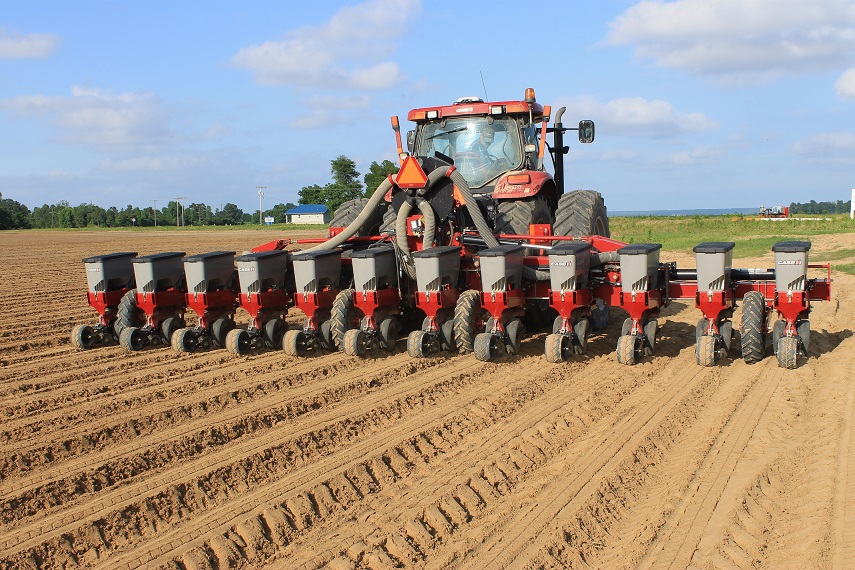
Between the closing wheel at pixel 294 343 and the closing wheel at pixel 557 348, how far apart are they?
2212mm

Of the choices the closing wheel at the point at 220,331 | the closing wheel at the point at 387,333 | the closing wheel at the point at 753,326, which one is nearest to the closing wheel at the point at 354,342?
the closing wheel at the point at 387,333

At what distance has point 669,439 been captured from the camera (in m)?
4.93

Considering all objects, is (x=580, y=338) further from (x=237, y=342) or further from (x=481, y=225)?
(x=237, y=342)

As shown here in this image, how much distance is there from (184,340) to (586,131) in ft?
16.4

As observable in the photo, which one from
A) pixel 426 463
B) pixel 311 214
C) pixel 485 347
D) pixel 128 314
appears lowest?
pixel 426 463

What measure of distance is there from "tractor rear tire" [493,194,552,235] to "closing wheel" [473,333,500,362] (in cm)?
170

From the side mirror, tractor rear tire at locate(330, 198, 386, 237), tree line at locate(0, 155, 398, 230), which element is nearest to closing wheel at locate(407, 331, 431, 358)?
tractor rear tire at locate(330, 198, 386, 237)

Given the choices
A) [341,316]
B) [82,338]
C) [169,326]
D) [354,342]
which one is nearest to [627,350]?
[354,342]

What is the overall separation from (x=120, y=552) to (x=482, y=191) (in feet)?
19.9

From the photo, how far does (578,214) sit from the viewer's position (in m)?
8.60

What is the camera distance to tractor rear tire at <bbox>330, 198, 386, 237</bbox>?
8.62 m

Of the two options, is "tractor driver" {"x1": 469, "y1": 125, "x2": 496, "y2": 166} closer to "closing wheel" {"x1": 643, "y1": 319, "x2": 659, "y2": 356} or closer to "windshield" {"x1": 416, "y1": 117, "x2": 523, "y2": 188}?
"windshield" {"x1": 416, "y1": 117, "x2": 523, "y2": 188}

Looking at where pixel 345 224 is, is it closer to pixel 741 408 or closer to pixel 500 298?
pixel 500 298

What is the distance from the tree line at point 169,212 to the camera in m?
65.0
